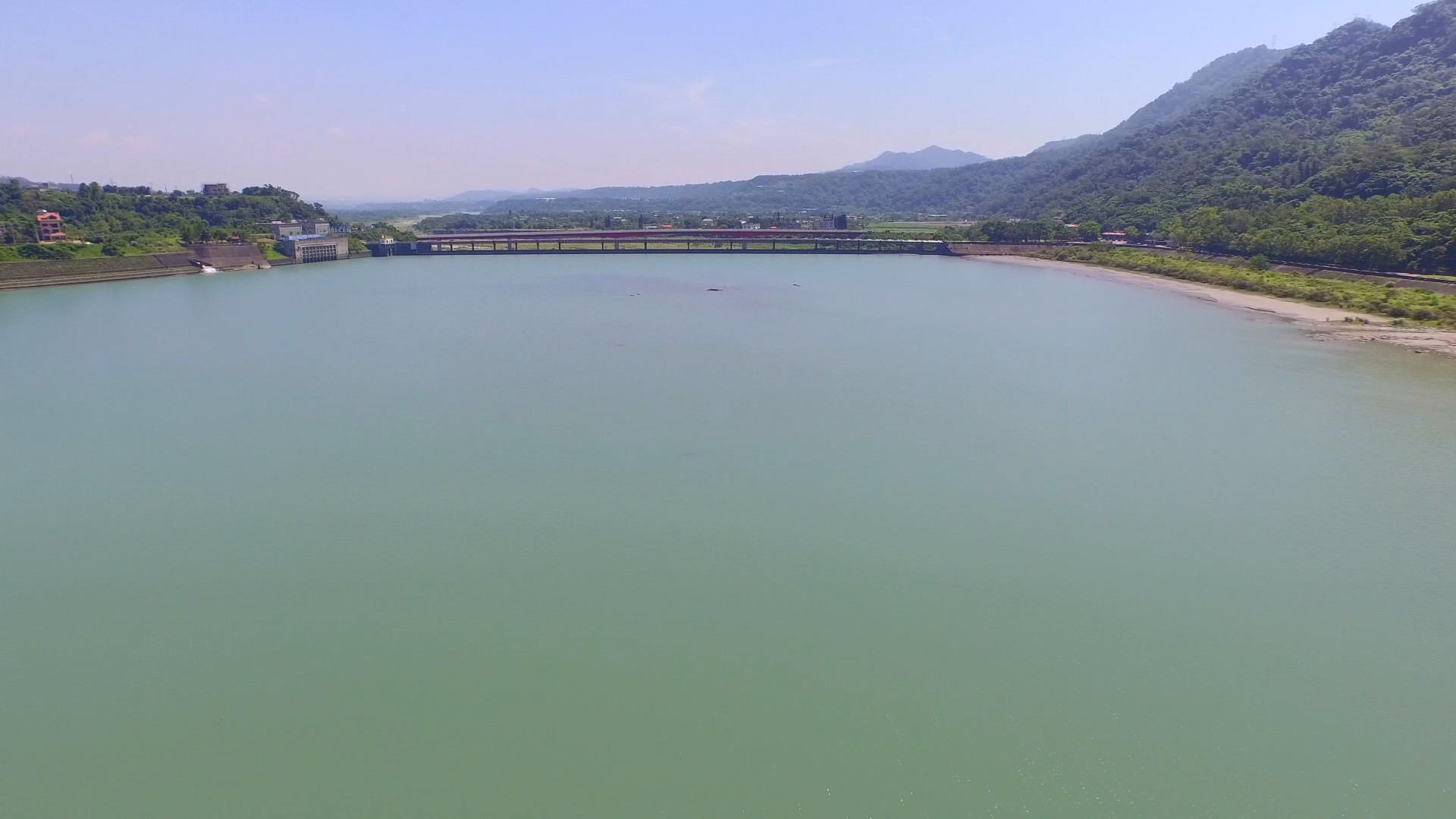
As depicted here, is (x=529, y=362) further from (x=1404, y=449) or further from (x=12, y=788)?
(x=1404, y=449)

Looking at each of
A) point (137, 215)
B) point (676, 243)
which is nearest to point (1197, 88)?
point (676, 243)

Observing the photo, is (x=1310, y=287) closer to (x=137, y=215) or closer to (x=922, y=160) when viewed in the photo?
(x=137, y=215)

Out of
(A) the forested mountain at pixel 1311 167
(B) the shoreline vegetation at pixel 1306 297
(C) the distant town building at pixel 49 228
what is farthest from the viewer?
(C) the distant town building at pixel 49 228

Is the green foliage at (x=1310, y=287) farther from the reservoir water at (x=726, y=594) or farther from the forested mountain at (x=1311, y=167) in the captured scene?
the reservoir water at (x=726, y=594)

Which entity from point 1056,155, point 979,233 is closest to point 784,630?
point 979,233

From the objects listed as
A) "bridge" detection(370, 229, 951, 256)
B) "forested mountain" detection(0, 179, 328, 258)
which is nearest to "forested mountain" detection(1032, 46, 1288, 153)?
"bridge" detection(370, 229, 951, 256)

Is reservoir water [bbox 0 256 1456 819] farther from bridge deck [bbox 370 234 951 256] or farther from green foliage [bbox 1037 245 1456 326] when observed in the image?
bridge deck [bbox 370 234 951 256]

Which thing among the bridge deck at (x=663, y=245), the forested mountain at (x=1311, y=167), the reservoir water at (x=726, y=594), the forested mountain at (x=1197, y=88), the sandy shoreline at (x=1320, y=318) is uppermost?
the forested mountain at (x=1197, y=88)

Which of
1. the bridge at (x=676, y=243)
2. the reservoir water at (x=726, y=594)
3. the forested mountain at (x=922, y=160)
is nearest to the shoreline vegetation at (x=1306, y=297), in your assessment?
the reservoir water at (x=726, y=594)
